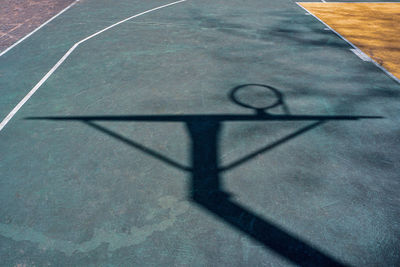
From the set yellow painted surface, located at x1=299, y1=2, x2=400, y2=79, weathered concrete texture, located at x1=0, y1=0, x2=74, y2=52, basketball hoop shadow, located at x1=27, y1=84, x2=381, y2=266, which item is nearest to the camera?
basketball hoop shadow, located at x1=27, y1=84, x2=381, y2=266

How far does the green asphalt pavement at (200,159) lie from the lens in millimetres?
4262

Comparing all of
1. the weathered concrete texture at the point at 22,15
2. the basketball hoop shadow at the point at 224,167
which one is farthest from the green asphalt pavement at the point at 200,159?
the weathered concrete texture at the point at 22,15

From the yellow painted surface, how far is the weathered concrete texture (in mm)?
14987

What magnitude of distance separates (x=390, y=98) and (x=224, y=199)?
240 inches

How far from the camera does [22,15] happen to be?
660 inches

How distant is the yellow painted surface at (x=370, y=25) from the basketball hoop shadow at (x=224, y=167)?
516cm

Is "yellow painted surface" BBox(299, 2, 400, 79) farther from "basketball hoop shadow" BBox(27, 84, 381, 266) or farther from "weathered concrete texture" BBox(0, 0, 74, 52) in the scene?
"weathered concrete texture" BBox(0, 0, 74, 52)

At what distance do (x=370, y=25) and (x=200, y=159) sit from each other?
13322 mm

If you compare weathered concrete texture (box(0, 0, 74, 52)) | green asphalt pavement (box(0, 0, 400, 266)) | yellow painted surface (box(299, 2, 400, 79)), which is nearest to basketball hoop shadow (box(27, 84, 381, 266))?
green asphalt pavement (box(0, 0, 400, 266))

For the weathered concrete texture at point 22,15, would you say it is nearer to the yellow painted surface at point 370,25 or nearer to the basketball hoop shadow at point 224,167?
the basketball hoop shadow at point 224,167

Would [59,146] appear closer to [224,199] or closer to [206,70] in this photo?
[224,199]

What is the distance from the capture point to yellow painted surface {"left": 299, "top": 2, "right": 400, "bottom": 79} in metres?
10.8

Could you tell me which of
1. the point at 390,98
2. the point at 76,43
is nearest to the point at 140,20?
the point at 76,43

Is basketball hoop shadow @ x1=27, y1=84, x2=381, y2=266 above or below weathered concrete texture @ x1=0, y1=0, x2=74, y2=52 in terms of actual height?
below
